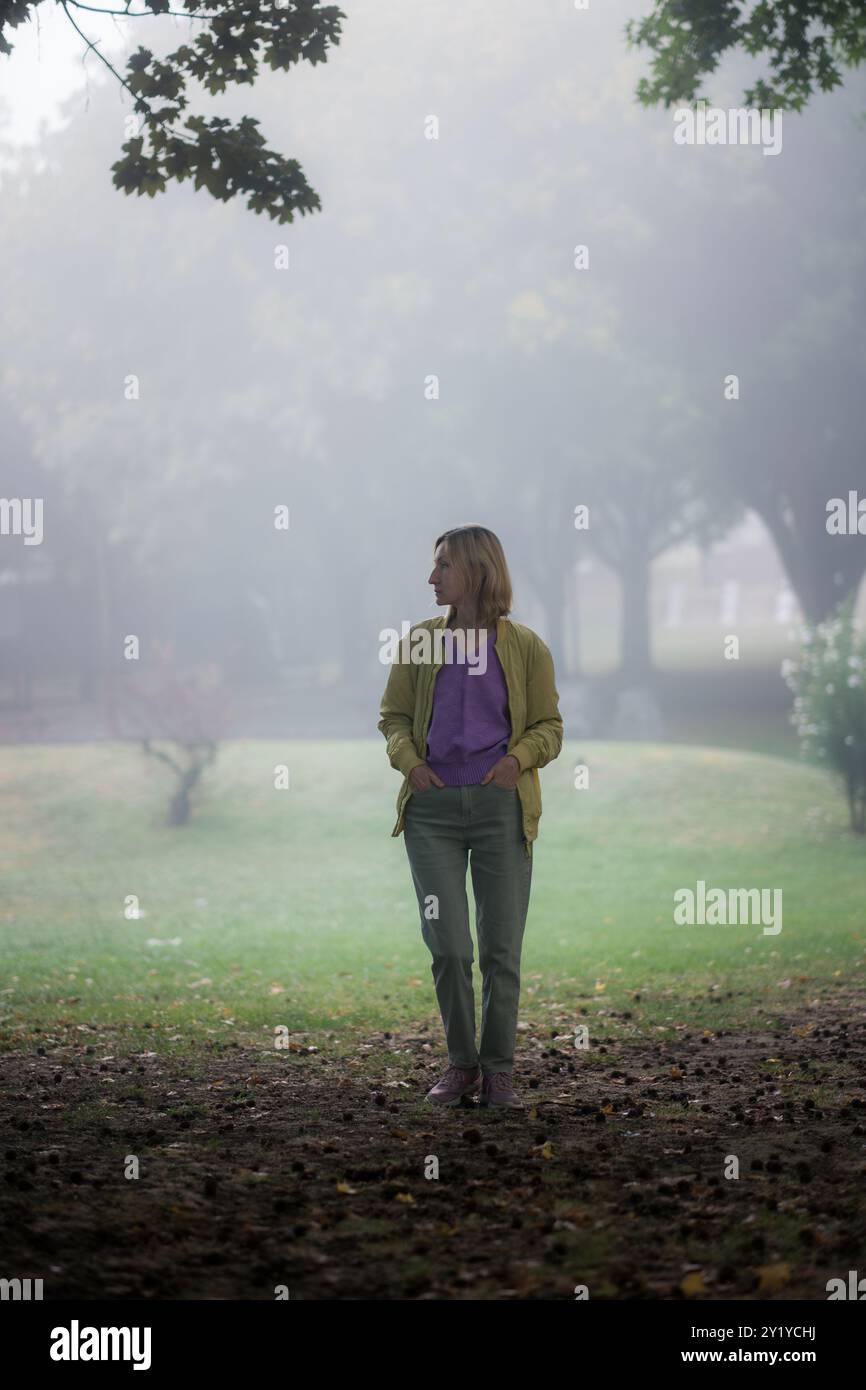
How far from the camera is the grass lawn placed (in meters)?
9.57

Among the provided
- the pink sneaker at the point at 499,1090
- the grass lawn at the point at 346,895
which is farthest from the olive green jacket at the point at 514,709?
the grass lawn at the point at 346,895

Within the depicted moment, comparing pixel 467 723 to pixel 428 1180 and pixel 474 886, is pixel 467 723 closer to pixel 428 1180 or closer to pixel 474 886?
pixel 474 886

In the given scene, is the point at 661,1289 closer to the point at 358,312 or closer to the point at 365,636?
the point at 358,312

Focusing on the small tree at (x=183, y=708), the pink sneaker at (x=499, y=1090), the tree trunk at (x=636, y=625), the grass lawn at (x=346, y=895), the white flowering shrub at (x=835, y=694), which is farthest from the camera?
the tree trunk at (x=636, y=625)

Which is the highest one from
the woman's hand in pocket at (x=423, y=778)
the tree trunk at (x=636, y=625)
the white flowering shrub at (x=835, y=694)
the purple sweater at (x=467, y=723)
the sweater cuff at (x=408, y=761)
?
the tree trunk at (x=636, y=625)

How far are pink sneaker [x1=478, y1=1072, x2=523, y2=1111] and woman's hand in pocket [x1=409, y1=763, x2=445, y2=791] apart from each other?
4.16ft

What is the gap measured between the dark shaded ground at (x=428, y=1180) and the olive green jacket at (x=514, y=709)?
4.25ft

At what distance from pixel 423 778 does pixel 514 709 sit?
0.47 m

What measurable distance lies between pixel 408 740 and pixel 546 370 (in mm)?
25554

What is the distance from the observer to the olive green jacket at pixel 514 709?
567 centimetres

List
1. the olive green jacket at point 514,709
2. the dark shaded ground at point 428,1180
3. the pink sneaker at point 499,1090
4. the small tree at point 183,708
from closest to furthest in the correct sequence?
the dark shaded ground at point 428,1180 < the olive green jacket at point 514,709 < the pink sneaker at point 499,1090 < the small tree at point 183,708

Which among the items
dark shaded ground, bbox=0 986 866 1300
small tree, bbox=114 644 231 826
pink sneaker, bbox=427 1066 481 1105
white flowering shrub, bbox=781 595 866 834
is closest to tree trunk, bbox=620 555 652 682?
small tree, bbox=114 644 231 826

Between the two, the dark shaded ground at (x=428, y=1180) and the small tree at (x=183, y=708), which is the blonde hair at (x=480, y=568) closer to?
the dark shaded ground at (x=428, y=1180)
